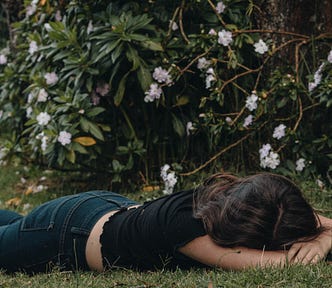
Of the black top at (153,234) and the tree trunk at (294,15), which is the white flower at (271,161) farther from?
→ the black top at (153,234)

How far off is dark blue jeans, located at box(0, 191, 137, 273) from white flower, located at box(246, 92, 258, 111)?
170cm

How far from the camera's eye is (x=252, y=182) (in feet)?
10.6

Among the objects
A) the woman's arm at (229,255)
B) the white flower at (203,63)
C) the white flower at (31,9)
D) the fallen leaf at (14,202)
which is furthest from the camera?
the white flower at (31,9)

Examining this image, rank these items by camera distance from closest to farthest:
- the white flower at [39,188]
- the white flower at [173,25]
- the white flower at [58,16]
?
1. the white flower at [173,25]
2. the white flower at [58,16]
3. the white flower at [39,188]

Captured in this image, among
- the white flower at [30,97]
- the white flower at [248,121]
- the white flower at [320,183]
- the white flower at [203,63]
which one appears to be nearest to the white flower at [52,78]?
the white flower at [30,97]

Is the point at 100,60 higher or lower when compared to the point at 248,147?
higher

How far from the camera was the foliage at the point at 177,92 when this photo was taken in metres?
5.25

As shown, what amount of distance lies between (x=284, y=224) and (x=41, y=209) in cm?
118

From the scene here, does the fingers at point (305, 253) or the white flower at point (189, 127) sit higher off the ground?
the white flower at point (189, 127)

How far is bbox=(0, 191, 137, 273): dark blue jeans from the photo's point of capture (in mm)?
3510

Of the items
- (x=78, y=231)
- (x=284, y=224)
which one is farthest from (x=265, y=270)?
(x=78, y=231)

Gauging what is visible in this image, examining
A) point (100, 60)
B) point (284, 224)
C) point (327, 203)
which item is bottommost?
point (327, 203)

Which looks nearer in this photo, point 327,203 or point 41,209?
point 41,209

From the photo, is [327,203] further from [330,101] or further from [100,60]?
[100,60]
